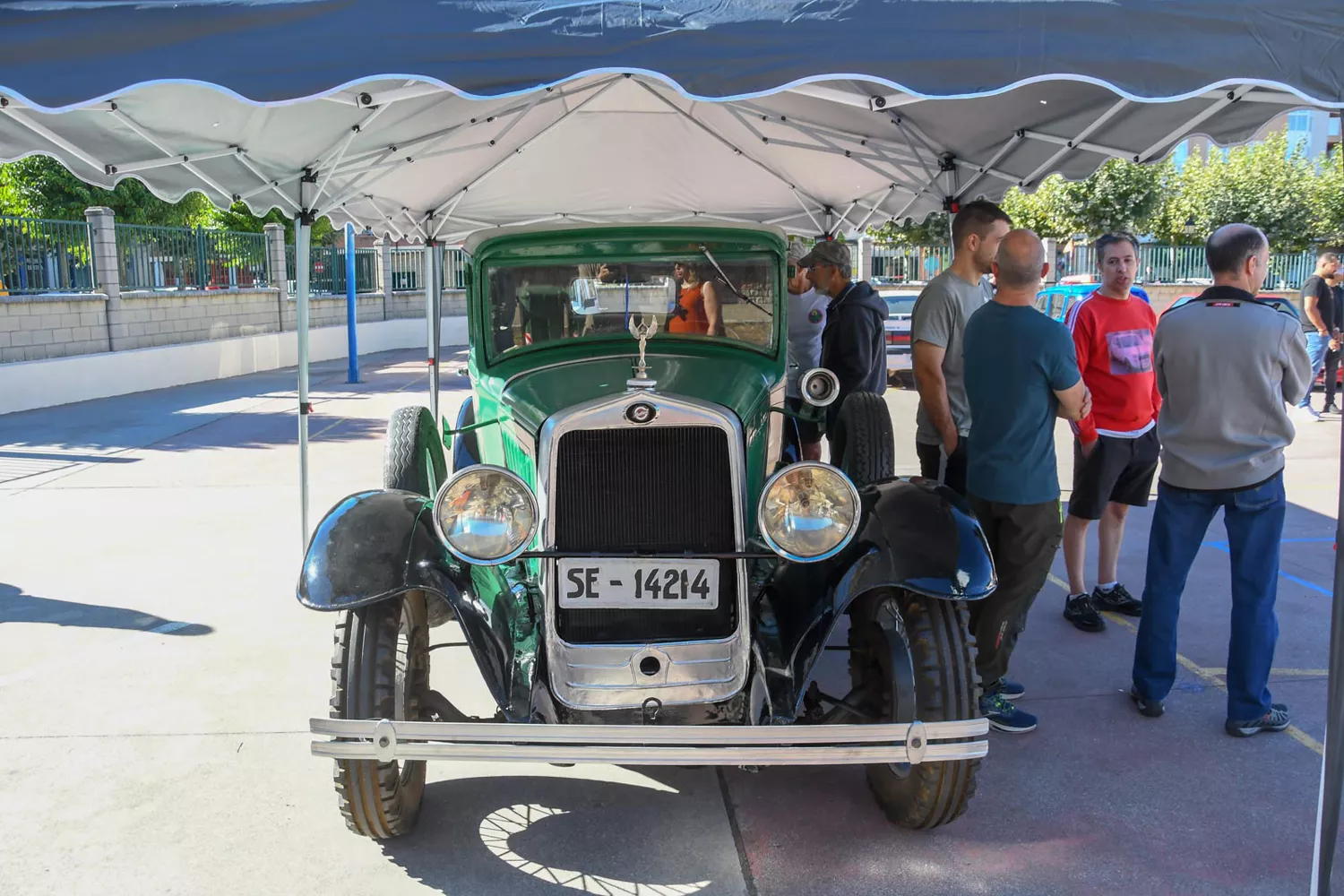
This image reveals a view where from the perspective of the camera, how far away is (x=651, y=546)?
10.00 feet

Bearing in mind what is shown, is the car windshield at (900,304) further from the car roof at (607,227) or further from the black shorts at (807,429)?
the car roof at (607,227)

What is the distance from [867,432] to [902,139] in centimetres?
190

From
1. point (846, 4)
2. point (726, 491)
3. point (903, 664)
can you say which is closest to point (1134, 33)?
point (846, 4)

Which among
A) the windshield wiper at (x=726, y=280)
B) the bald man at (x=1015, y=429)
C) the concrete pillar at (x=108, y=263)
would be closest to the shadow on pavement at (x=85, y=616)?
the windshield wiper at (x=726, y=280)

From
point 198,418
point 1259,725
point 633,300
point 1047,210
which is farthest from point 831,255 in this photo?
point 1047,210

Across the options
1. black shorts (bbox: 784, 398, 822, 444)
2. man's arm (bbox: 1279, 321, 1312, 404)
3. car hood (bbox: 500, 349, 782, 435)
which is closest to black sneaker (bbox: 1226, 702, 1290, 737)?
man's arm (bbox: 1279, 321, 1312, 404)

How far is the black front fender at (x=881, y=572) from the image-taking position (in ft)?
9.89

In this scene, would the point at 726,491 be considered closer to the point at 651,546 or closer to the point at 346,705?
the point at 651,546

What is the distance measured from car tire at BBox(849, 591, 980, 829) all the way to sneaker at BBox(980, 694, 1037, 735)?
2.79ft

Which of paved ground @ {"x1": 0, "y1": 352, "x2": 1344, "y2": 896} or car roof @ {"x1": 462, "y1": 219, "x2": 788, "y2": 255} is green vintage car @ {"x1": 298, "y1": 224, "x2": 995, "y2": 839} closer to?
paved ground @ {"x1": 0, "y1": 352, "x2": 1344, "y2": 896}

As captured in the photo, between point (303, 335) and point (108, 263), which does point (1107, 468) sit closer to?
point (303, 335)

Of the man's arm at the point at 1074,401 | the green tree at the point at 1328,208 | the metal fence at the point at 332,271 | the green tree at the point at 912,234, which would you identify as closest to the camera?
the man's arm at the point at 1074,401

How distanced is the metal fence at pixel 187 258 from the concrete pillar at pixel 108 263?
0.20m

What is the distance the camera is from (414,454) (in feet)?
15.6
